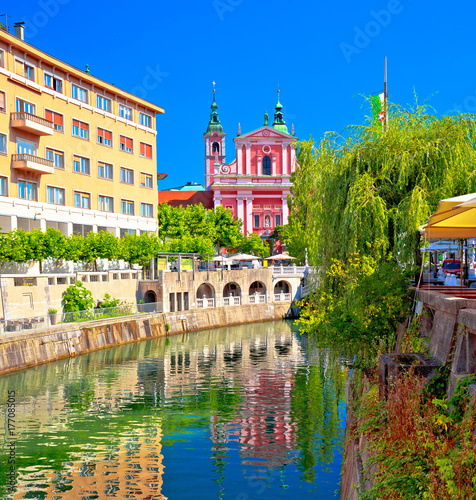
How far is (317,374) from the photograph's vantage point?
1214 inches

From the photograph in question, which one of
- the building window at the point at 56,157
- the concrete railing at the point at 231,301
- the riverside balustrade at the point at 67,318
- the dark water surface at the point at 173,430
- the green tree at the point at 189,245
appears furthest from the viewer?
the green tree at the point at 189,245

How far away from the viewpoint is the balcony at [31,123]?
4353 centimetres

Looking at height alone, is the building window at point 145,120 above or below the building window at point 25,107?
above

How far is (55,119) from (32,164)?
607 cm

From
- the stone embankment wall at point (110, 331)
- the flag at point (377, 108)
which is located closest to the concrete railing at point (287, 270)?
the stone embankment wall at point (110, 331)

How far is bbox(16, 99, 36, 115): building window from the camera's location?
4469cm

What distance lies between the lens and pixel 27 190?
4541 cm

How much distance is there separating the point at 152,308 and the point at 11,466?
3116 cm

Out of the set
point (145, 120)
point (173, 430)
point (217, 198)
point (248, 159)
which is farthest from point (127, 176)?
point (173, 430)

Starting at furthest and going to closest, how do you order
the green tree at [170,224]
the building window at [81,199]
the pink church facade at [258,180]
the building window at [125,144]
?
the pink church facade at [258,180] → the green tree at [170,224] → the building window at [125,144] → the building window at [81,199]

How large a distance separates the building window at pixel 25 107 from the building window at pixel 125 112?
1162 cm

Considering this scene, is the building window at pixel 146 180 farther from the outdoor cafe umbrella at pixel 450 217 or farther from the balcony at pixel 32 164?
the outdoor cafe umbrella at pixel 450 217

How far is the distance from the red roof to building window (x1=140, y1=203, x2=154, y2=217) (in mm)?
31619

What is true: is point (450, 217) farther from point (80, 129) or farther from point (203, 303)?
point (203, 303)
